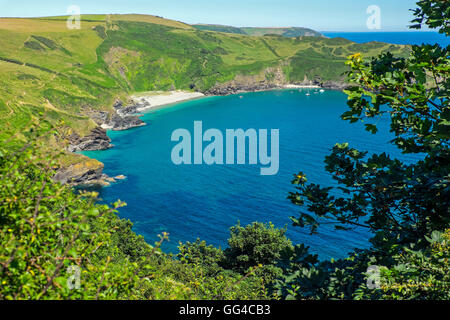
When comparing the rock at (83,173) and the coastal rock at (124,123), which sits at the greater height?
the coastal rock at (124,123)

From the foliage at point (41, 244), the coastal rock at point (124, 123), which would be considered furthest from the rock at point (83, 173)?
the foliage at point (41, 244)

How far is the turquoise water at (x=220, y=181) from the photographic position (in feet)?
205

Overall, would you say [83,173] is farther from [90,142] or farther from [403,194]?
[403,194]

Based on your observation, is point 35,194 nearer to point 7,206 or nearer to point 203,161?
point 7,206

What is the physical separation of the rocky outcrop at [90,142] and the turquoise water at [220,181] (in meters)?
4.05

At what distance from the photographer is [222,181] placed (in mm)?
85688

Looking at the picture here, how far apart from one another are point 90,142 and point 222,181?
54.6m

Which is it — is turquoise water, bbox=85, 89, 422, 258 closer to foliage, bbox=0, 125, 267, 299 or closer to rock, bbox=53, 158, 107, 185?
rock, bbox=53, 158, 107, 185

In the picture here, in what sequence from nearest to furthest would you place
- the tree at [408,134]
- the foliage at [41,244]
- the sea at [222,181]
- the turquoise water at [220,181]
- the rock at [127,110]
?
the foliage at [41,244], the tree at [408,134], the sea at [222,181], the turquoise water at [220,181], the rock at [127,110]

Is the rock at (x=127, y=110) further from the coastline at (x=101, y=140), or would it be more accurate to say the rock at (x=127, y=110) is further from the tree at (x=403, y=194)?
the tree at (x=403, y=194)

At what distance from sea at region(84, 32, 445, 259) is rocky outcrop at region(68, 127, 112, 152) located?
12.3ft

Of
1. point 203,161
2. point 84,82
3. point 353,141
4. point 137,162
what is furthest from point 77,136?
point 353,141

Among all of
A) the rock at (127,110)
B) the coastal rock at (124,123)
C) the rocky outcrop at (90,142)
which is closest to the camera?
the rocky outcrop at (90,142)

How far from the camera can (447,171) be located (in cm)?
943
